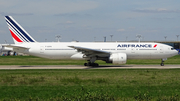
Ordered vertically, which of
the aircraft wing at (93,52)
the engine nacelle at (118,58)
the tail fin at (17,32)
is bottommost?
the engine nacelle at (118,58)

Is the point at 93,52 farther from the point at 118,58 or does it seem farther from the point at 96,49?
the point at 118,58

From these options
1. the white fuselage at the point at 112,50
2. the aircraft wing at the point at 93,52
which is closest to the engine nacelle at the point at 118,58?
the aircraft wing at the point at 93,52

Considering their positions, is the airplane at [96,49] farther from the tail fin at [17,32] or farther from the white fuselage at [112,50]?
the tail fin at [17,32]

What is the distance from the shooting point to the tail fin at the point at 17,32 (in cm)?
3916

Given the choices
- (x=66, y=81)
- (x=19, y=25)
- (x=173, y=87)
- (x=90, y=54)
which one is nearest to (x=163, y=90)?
(x=173, y=87)

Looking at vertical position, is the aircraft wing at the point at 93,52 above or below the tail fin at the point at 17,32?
below

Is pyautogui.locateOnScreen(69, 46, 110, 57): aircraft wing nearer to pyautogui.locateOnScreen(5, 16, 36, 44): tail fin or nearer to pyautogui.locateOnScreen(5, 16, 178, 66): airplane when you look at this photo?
pyautogui.locateOnScreen(5, 16, 178, 66): airplane

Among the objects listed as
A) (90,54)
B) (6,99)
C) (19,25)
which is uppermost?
(19,25)

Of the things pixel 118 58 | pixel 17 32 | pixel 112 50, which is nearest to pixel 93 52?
pixel 112 50

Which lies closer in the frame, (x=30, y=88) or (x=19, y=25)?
(x=30, y=88)

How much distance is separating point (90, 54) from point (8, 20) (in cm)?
1439

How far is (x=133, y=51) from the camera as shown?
37406 millimetres

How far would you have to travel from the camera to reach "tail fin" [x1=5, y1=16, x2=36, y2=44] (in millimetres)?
39156

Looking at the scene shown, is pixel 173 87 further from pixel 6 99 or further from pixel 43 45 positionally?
pixel 43 45
